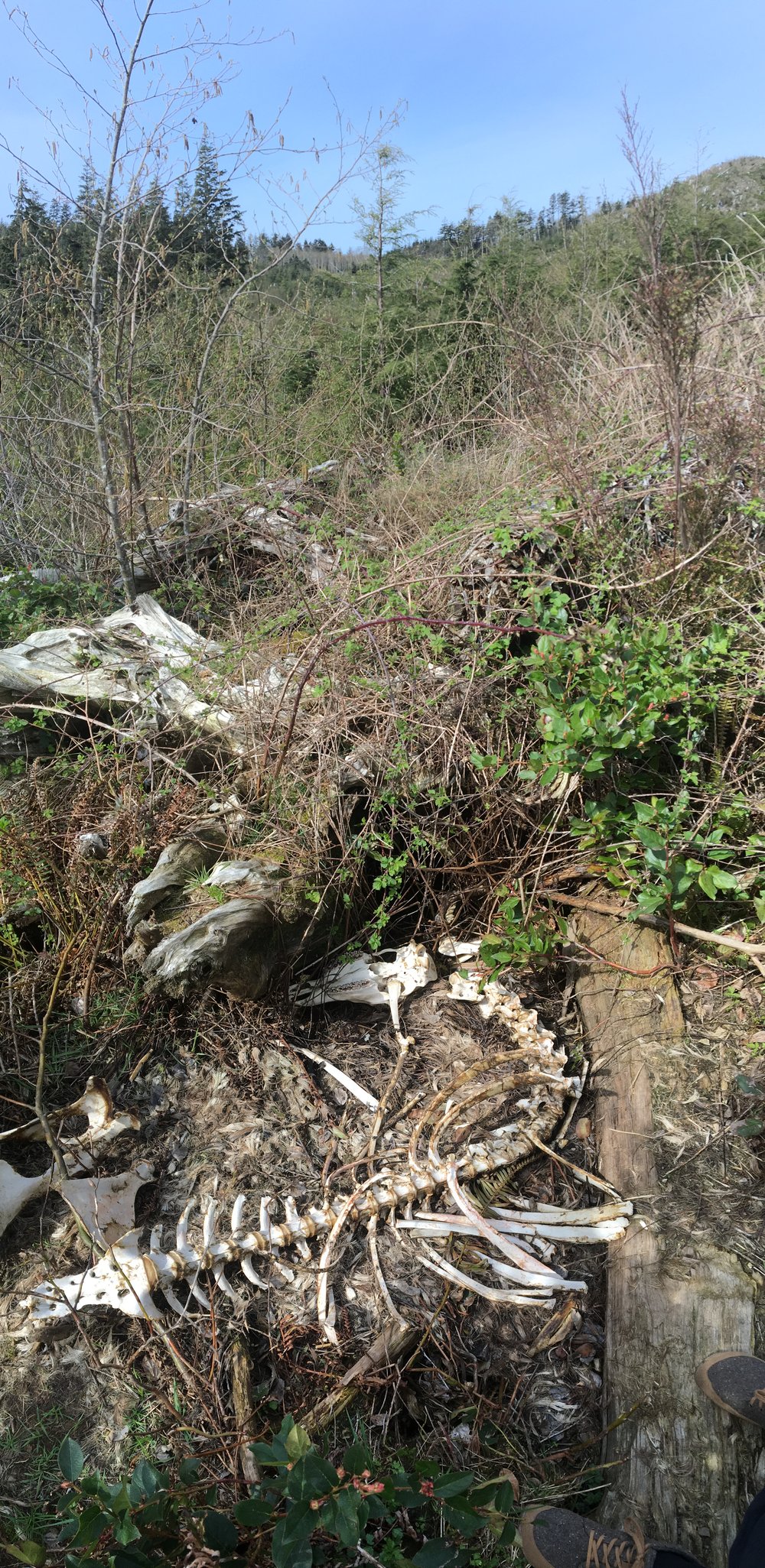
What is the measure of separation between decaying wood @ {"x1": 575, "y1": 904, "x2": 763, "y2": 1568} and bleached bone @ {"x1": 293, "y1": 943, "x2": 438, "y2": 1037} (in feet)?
2.15

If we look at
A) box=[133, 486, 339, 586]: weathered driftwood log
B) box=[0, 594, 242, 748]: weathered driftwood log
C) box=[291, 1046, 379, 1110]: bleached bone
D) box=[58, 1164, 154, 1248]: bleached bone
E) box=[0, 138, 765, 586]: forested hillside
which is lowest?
box=[291, 1046, 379, 1110]: bleached bone

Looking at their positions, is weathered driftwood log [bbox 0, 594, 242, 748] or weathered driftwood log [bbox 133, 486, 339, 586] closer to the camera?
weathered driftwood log [bbox 0, 594, 242, 748]

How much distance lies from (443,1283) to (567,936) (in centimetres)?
125

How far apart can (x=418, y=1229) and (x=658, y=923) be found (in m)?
1.30

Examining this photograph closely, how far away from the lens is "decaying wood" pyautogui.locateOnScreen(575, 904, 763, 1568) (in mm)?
1886

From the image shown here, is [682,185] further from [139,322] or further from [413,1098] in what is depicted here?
[413,1098]

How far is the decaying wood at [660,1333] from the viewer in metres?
1.89

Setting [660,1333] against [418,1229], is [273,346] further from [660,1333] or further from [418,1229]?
[660,1333]

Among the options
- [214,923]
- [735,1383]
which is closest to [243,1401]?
[735,1383]

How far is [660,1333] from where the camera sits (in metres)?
2.14

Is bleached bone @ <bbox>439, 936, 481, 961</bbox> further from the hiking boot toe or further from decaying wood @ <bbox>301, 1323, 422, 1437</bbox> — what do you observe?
the hiking boot toe

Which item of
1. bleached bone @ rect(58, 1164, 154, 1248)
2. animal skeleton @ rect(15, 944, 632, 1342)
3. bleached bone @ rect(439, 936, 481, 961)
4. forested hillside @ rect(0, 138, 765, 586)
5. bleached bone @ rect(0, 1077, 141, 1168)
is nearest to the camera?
animal skeleton @ rect(15, 944, 632, 1342)

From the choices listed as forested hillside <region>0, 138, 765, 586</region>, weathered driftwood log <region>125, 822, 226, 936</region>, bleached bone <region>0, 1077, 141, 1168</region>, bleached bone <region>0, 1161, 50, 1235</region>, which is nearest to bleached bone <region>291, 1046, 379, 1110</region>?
bleached bone <region>0, 1077, 141, 1168</region>

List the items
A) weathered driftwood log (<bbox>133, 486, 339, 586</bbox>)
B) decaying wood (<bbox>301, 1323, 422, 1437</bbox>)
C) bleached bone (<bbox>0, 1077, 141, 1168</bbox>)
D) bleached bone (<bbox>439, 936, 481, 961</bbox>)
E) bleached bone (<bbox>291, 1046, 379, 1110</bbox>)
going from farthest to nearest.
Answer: weathered driftwood log (<bbox>133, 486, 339, 586</bbox>), bleached bone (<bbox>439, 936, 481, 961</bbox>), bleached bone (<bbox>291, 1046, 379, 1110</bbox>), bleached bone (<bbox>0, 1077, 141, 1168</bbox>), decaying wood (<bbox>301, 1323, 422, 1437</bbox>)
